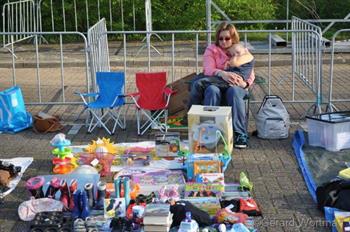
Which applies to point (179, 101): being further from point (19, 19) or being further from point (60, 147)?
point (19, 19)

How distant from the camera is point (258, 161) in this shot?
6.85m

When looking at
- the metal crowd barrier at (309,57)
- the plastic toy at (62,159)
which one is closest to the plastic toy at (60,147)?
the plastic toy at (62,159)

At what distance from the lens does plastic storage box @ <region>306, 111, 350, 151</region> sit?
6941 mm

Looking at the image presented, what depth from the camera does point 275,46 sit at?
1478cm

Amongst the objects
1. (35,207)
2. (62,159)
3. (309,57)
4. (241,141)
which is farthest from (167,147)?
(309,57)

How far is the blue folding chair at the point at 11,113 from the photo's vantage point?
8.14m

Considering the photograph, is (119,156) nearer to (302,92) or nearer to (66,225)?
(66,225)

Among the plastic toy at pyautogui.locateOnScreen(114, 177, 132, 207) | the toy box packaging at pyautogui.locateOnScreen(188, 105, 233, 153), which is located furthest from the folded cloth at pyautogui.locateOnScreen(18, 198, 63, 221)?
the toy box packaging at pyautogui.locateOnScreen(188, 105, 233, 153)

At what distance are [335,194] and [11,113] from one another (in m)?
4.55

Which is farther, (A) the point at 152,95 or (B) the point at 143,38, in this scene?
(B) the point at 143,38

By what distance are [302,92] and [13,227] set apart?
6.59 metres

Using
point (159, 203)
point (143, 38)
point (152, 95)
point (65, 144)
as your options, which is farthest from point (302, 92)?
Result: point (143, 38)

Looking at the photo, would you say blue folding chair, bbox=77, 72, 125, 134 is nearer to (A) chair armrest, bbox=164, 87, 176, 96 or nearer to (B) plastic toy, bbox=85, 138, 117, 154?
(A) chair armrest, bbox=164, 87, 176, 96

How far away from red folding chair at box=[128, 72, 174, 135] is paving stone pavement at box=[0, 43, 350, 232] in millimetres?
186
